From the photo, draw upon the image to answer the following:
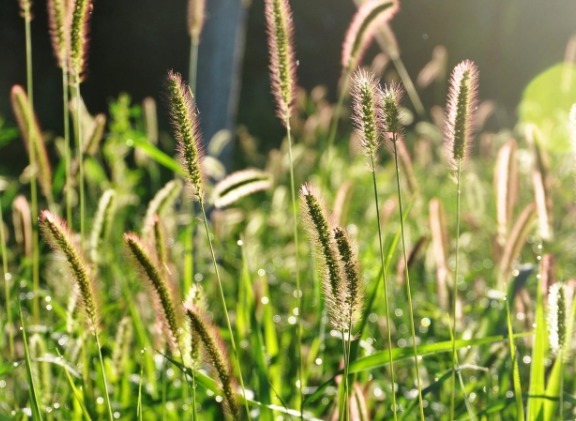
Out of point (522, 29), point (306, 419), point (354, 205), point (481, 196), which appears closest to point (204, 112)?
point (354, 205)

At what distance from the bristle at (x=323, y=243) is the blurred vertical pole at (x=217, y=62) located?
3380 millimetres

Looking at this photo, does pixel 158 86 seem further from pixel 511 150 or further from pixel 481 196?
pixel 511 150

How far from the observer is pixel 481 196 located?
10.1 feet

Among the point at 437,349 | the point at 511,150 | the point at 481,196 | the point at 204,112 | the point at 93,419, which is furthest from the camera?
the point at 204,112

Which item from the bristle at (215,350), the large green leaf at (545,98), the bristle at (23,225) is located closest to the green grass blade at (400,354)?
the bristle at (215,350)

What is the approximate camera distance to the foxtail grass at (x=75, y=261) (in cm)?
129

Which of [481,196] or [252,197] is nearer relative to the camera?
[481,196]

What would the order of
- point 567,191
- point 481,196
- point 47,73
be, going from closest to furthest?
point 481,196
point 567,191
point 47,73

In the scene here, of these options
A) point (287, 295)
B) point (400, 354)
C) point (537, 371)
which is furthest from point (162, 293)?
point (287, 295)

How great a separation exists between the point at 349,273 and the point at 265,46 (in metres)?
10.7

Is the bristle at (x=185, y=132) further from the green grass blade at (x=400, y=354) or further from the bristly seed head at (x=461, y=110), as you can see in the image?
the green grass blade at (x=400, y=354)

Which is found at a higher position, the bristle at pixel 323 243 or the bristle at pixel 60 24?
the bristle at pixel 60 24

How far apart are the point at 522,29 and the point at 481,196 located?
13.3 m

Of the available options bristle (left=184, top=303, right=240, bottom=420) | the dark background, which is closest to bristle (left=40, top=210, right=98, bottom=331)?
bristle (left=184, top=303, right=240, bottom=420)
